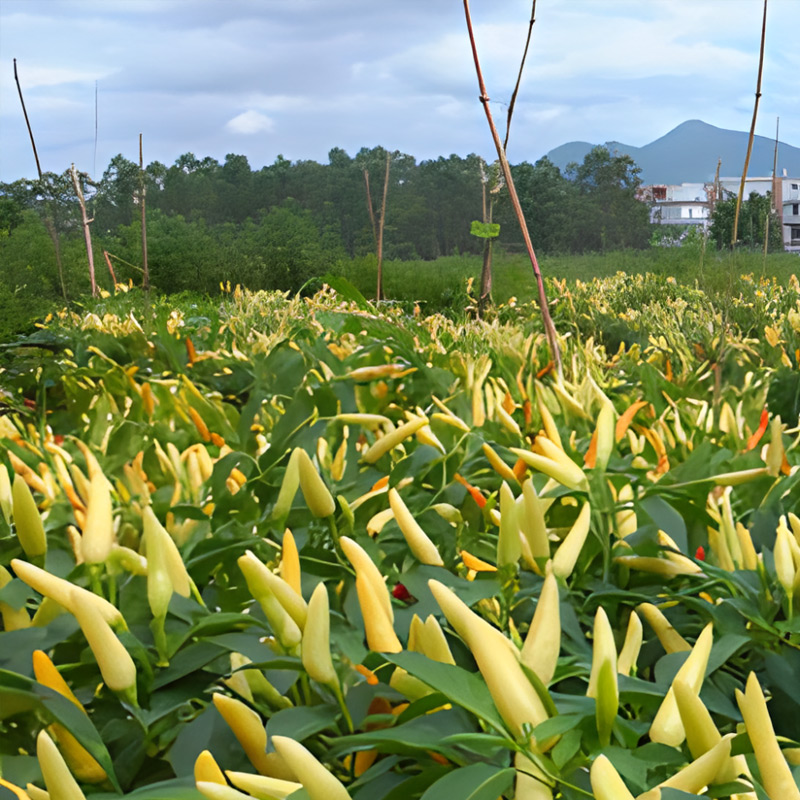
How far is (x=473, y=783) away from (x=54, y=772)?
0.69 ft

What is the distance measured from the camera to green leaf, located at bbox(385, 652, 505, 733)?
39 cm

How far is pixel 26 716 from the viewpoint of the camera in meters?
0.48

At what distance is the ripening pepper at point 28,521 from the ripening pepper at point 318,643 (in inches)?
10.3

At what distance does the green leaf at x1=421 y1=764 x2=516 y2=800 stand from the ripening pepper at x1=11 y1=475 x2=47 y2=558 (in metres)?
0.39

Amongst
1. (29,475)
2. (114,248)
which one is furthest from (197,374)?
(114,248)

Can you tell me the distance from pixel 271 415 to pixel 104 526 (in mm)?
532

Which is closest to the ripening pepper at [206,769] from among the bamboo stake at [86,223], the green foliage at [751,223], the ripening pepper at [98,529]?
the ripening pepper at [98,529]

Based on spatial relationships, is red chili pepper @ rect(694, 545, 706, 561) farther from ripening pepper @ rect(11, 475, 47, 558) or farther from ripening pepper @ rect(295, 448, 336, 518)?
ripening pepper @ rect(11, 475, 47, 558)

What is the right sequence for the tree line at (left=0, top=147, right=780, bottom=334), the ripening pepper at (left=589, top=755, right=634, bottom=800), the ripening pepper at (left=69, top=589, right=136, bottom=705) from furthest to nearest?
the tree line at (left=0, top=147, right=780, bottom=334) < the ripening pepper at (left=69, top=589, right=136, bottom=705) < the ripening pepper at (left=589, top=755, right=634, bottom=800)

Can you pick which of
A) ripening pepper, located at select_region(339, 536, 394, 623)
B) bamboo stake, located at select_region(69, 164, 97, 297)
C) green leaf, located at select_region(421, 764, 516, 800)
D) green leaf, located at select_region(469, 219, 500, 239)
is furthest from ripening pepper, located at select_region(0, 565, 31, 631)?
bamboo stake, located at select_region(69, 164, 97, 297)

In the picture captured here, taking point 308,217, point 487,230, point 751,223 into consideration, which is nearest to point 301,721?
point 487,230

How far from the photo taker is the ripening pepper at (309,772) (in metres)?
0.37

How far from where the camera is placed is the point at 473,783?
361 mm

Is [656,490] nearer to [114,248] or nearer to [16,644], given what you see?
[16,644]
